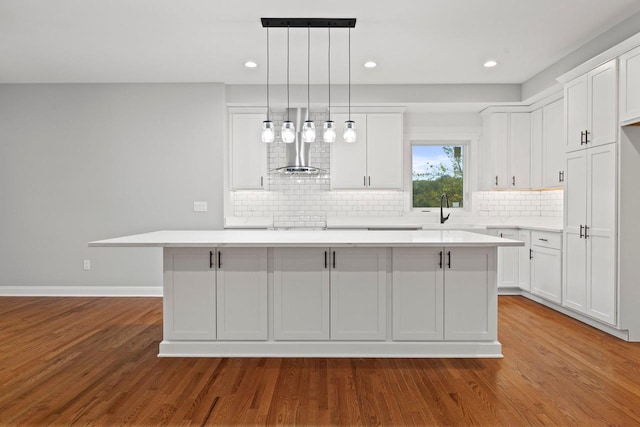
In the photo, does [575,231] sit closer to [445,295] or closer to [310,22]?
[445,295]

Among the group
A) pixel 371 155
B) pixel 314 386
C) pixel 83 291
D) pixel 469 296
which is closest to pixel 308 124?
pixel 469 296

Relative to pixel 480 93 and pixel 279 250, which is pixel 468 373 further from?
pixel 480 93

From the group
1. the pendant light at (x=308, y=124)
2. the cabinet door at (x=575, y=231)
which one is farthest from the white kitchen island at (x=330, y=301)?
the cabinet door at (x=575, y=231)

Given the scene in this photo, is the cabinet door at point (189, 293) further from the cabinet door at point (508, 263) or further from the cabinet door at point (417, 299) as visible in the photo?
the cabinet door at point (508, 263)

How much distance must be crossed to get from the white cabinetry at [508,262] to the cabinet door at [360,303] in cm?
276

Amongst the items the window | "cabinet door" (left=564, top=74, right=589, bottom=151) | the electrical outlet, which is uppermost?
"cabinet door" (left=564, top=74, right=589, bottom=151)

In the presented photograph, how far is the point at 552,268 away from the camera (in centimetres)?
440

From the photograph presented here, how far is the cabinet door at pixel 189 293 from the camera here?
301 centimetres

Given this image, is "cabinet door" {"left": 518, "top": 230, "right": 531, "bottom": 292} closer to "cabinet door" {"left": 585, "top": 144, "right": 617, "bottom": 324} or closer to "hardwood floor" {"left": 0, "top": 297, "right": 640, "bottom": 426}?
"cabinet door" {"left": 585, "top": 144, "right": 617, "bottom": 324}

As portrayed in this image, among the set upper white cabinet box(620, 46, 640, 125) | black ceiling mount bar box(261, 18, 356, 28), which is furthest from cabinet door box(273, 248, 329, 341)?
upper white cabinet box(620, 46, 640, 125)

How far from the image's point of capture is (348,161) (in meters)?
5.42

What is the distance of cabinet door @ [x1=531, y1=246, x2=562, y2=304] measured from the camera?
14.1 feet

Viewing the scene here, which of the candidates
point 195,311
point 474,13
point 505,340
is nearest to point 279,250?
point 195,311

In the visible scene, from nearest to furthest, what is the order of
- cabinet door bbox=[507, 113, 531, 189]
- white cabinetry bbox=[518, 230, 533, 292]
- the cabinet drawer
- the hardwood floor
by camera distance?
the hardwood floor, the cabinet drawer, white cabinetry bbox=[518, 230, 533, 292], cabinet door bbox=[507, 113, 531, 189]
